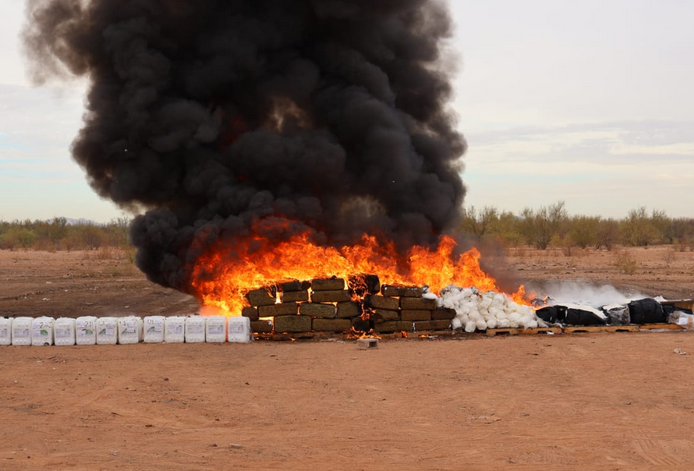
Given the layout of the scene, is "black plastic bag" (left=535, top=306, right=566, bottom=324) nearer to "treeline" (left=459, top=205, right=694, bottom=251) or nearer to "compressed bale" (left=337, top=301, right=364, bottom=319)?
"compressed bale" (left=337, top=301, right=364, bottom=319)

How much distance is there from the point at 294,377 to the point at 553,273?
25.0m

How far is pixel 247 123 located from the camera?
19.4 metres

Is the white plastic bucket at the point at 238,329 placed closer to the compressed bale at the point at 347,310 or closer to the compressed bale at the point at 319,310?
the compressed bale at the point at 319,310

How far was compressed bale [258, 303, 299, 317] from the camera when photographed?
51.4 feet

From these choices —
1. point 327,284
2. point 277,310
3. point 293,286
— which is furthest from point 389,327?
point 277,310

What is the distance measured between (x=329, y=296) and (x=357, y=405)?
5928mm

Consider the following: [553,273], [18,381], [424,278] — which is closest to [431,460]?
[18,381]

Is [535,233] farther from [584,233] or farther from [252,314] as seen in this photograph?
[252,314]

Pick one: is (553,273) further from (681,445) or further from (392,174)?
(681,445)

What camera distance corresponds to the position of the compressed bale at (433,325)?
16.0 m

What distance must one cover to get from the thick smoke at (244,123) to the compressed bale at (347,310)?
6.77 ft

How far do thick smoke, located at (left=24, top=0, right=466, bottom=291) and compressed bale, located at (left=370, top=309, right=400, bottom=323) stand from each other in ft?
8.14

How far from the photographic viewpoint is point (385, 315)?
16.0 m

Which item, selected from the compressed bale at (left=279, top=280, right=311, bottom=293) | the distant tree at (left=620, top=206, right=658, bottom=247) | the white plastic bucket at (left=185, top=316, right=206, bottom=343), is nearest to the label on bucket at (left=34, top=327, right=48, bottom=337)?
the white plastic bucket at (left=185, top=316, right=206, bottom=343)
